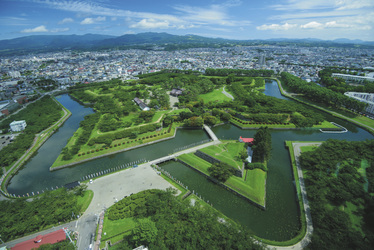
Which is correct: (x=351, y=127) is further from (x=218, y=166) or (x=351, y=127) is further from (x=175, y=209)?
(x=175, y=209)

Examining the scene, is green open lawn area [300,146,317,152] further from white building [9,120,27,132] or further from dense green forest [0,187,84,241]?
white building [9,120,27,132]

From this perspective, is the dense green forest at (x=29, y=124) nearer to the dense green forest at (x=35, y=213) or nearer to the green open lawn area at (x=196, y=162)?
the dense green forest at (x=35, y=213)

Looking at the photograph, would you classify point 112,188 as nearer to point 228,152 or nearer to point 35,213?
point 35,213

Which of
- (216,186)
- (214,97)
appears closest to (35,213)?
(216,186)

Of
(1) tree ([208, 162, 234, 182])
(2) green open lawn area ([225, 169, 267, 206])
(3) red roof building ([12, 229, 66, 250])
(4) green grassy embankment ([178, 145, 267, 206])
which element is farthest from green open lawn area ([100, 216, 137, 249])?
(2) green open lawn area ([225, 169, 267, 206])

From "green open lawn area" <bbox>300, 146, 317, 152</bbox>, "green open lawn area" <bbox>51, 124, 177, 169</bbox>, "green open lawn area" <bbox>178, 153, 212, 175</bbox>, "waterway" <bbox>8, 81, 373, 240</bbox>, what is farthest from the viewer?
"green open lawn area" <bbox>51, 124, 177, 169</bbox>
